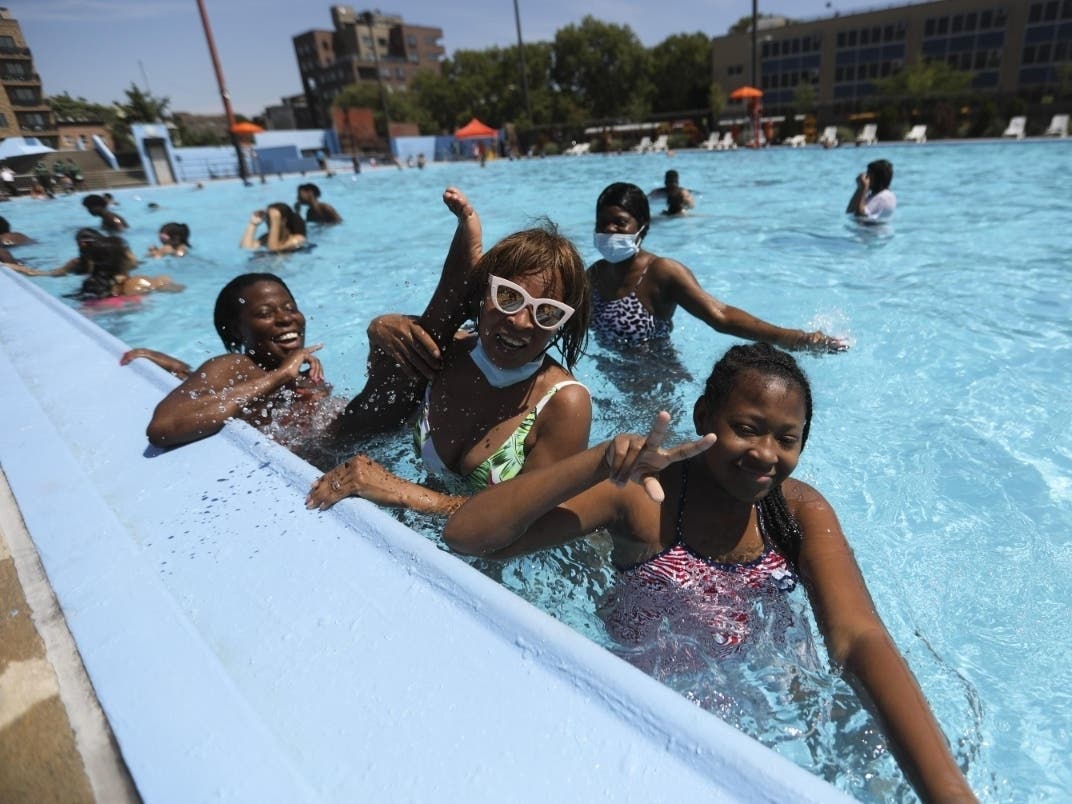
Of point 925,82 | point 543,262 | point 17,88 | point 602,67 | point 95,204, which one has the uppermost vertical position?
point 602,67

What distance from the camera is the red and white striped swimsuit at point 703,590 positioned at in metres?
1.91

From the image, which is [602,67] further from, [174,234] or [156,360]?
[156,360]

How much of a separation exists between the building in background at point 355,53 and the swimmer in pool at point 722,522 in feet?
332

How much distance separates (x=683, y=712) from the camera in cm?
122

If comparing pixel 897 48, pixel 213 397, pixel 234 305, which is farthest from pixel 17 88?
pixel 897 48

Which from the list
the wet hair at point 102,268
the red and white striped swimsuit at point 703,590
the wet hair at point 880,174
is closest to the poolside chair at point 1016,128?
the wet hair at point 880,174

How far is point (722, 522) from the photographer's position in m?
1.91

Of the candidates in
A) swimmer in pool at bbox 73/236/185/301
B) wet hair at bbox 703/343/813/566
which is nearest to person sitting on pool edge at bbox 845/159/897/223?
wet hair at bbox 703/343/813/566

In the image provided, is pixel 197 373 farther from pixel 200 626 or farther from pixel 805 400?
pixel 805 400

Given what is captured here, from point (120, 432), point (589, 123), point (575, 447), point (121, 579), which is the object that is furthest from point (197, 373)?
point (589, 123)

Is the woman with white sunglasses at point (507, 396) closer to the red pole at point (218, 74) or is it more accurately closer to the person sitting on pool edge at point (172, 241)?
the person sitting on pool edge at point (172, 241)

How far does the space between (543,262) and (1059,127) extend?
28.8 meters

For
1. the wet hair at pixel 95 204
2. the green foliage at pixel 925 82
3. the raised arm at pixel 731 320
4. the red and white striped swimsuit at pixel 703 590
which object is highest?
the green foliage at pixel 925 82

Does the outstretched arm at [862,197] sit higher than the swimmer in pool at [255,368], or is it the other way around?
the swimmer in pool at [255,368]
